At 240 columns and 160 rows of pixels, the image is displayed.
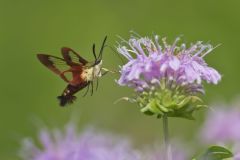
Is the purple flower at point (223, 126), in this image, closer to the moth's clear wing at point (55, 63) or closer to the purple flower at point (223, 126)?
the purple flower at point (223, 126)

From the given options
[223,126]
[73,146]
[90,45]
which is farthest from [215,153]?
[90,45]

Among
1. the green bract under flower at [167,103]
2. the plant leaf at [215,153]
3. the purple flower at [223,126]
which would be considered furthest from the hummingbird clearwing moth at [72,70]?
the purple flower at [223,126]

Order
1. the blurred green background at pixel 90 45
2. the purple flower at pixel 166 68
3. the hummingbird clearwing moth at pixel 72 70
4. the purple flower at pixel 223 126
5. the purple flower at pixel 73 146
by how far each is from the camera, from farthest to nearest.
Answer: the blurred green background at pixel 90 45 → the purple flower at pixel 223 126 → the purple flower at pixel 73 146 → the hummingbird clearwing moth at pixel 72 70 → the purple flower at pixel 166 68

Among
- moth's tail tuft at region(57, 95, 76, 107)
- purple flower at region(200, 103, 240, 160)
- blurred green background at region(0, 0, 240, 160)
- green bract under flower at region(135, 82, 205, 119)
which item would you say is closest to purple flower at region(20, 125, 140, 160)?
moth's tail tuft at region(57, 95, 76, 107)

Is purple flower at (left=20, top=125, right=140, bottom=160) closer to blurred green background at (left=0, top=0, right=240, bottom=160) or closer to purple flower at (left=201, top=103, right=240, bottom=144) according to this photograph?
purple flower at (left=201, top=103, right=240, bottom=144)

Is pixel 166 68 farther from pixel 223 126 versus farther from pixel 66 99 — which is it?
pixel 223 126

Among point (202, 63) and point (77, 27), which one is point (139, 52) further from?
point (77, 27)
